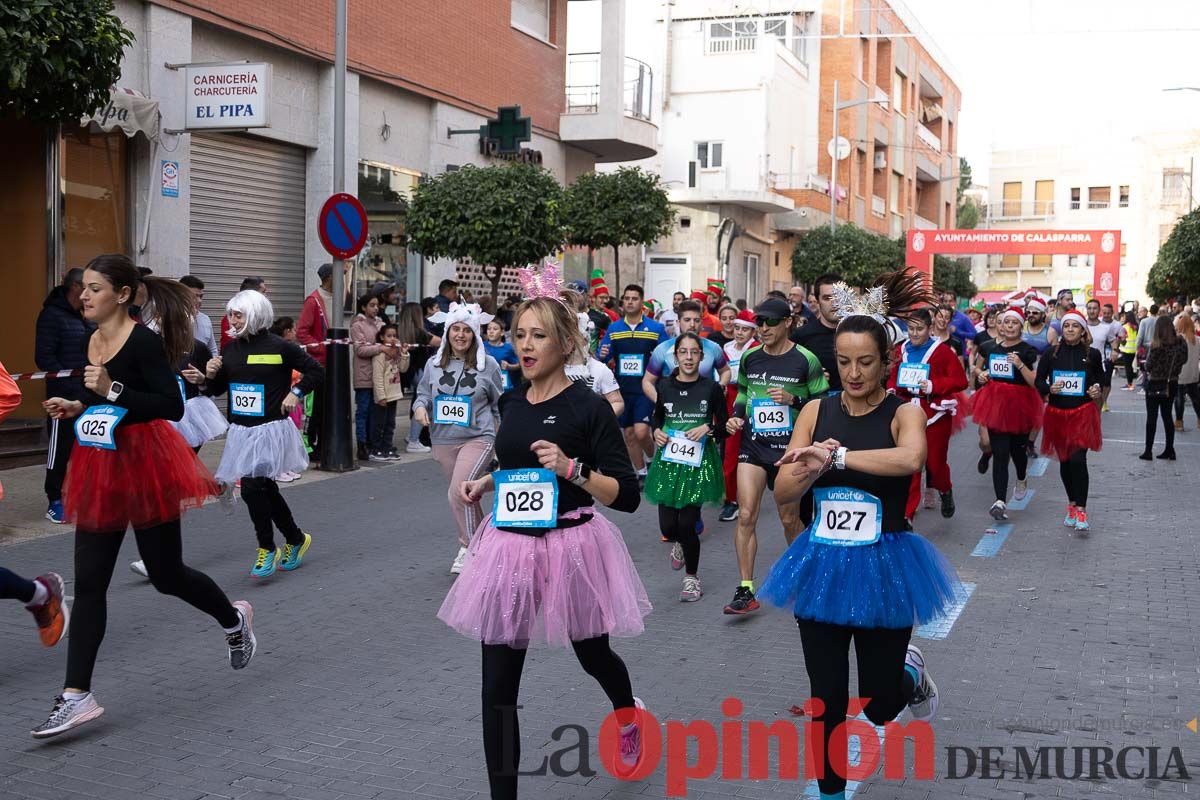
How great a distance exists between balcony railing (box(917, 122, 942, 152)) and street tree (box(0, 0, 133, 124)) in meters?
58.7

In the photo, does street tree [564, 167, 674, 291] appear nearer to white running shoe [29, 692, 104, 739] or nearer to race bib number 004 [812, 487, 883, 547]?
white running shoe [29, 692, 104, 739]

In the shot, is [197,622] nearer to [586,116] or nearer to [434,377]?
[434,377]

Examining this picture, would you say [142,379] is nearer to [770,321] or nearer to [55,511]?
[770,321]

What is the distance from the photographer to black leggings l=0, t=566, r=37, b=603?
18.4 feet

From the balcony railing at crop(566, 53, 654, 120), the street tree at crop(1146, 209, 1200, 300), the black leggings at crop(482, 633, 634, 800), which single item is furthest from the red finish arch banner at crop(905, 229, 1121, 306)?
the black leggings at crop(482, 633, 634, 800)

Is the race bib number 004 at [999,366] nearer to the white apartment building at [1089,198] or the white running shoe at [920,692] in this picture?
the white running shoe at [920,692]

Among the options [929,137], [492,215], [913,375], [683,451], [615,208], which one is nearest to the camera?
[683,451]

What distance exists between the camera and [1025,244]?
41.6 meters

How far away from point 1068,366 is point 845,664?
7.48 meters

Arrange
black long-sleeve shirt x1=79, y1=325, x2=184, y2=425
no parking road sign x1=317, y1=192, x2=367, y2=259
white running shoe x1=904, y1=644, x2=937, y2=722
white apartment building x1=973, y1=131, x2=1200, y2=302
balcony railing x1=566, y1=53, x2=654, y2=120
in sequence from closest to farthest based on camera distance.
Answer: white running shoe x1=904, y1=644, x2=937, y2=722
black long-sleeve shirt x1=79, y1=325, x2=184, y2=425
no parking road sign x1=317, y1=192, x2=367, y2=259
balcony railing x1=566, y1=53, x2=654, y2=120
white apartment building x1=973, y1=131, x2=1200, y2=302

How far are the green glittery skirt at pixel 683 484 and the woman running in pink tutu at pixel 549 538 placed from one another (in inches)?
134

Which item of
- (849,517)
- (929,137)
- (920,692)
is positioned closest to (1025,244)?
(929,137)

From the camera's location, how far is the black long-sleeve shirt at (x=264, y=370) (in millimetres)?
8031

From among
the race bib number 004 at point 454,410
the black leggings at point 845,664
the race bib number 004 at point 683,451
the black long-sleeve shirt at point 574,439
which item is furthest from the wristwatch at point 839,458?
the race bib number 004 at point 454,410
